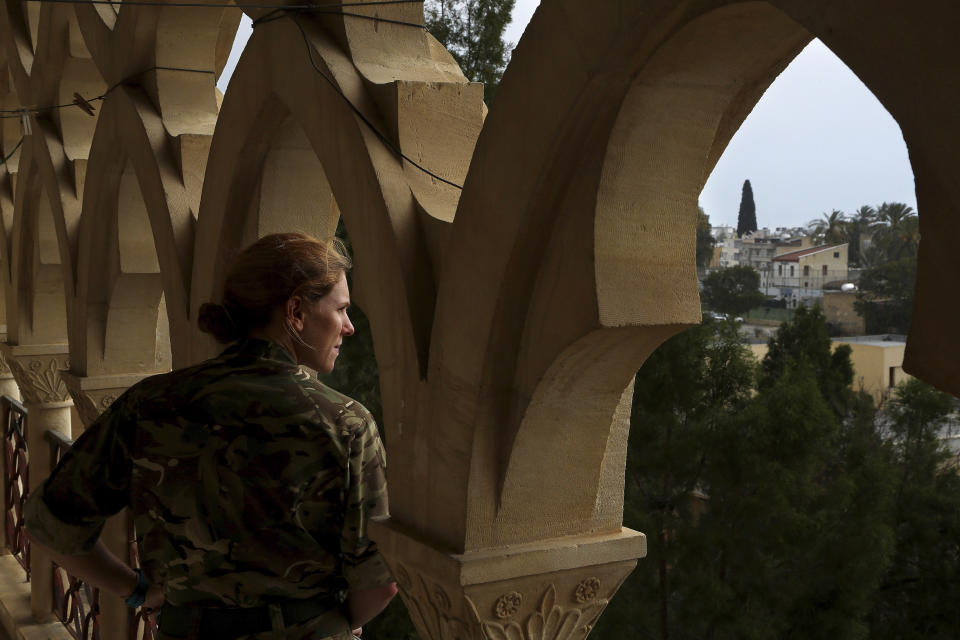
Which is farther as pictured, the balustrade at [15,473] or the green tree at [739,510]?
the green tree at [739,510]

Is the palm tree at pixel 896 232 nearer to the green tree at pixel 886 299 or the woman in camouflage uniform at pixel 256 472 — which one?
the green tree at pixel 886 299

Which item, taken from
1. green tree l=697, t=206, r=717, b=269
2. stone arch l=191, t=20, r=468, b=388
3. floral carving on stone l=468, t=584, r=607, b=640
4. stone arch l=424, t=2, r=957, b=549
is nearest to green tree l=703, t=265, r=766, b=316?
green tree l=697, t=206, r=717, b=269

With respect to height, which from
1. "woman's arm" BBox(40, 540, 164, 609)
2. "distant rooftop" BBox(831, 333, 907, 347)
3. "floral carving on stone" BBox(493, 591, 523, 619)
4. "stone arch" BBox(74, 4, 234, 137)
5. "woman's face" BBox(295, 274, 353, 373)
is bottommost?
"distant rooftop" BBox(831, 333, 907, 347)

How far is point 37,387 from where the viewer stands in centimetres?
574

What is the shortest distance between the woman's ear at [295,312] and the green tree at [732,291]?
29.4 meters

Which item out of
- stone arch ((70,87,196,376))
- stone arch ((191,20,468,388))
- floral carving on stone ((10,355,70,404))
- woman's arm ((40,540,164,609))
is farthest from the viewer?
floral carving on stone ((10,355,70,404))

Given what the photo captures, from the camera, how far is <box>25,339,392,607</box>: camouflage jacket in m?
1.51

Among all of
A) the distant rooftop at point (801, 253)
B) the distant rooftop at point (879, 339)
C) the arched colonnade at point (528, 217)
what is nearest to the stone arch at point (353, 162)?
the arched colonnade at point (528, 217)

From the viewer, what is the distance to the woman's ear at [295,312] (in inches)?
62.6

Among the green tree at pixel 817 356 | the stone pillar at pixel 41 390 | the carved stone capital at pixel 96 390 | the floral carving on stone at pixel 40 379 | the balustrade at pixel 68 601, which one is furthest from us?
the green tree at pixel 817 356

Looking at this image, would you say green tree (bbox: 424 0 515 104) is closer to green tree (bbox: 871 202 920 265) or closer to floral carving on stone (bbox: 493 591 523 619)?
floral carving on stone (bbox: 493 591 523 619)

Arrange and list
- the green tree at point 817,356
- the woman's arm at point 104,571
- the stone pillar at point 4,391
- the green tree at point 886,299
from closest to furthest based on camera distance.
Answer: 1. the woman's arm at point 104,571
2. the stone pillar at point 4,391
3. the green tree at point 817,356
4. the green tree at point 886,299

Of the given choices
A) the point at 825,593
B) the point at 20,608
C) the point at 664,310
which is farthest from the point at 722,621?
the point at 664,310

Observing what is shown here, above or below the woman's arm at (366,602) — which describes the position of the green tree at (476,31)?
above
